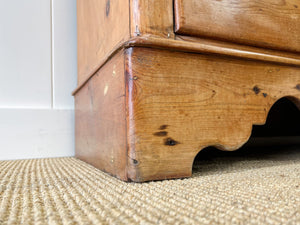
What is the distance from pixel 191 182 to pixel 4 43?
2.81ft

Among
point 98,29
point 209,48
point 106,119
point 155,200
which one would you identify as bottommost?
point 155,200

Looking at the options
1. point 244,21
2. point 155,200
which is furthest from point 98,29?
point 155,200

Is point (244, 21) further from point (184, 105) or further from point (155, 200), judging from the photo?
point (155, 200)

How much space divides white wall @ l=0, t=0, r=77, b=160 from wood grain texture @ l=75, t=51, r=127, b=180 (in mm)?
196

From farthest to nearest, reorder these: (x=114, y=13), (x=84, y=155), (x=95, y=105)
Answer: (x=84, y=155) → (x=95, y=105) → (x=114, y=13)

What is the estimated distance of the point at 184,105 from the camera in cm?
50

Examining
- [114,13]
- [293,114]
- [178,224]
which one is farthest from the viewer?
[293,114]

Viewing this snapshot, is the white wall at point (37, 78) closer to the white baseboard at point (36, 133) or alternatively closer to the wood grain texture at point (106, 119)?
the white baseboard at point (36, 133)

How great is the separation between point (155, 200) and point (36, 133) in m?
0.73

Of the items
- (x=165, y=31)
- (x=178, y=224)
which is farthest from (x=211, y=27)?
(x=178, y=224)

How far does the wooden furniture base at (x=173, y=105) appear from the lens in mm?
460

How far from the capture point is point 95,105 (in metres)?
0.68

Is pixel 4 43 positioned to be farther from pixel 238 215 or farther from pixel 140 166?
pixel 238 215

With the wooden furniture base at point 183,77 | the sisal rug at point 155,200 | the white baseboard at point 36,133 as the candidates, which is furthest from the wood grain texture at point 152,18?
the white baseboard at point 36,133
